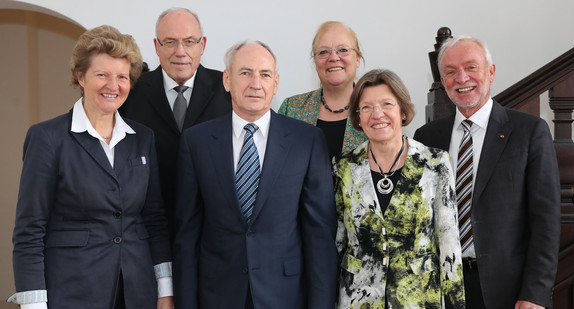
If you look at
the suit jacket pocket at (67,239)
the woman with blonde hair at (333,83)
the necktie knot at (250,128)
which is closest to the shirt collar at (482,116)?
the woman with blonde hair at (333,83)

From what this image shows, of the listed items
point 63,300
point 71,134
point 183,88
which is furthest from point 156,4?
point 63,300

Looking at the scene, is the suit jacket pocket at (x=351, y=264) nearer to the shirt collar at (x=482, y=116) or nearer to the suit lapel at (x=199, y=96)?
the shirt collar at (x=482, y=116)

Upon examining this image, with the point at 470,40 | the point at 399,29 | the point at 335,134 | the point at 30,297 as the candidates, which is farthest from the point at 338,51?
the point at 399,29

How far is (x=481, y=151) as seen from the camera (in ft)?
8.67

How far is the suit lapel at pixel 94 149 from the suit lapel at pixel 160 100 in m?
0.66

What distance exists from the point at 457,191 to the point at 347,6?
9.27ft

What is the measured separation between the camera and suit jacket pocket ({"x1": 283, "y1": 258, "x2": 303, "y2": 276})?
2.41m

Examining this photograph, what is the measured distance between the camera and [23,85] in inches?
284

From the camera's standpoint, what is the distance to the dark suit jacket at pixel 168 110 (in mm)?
3055

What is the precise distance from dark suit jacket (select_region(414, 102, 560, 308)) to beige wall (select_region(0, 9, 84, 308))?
5705 millimetres

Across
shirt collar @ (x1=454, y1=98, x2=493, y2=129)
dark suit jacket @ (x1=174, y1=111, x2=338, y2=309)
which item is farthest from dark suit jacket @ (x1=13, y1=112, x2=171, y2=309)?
shirt collar @ (x1=454, y1=98, x2=493, y2=129)

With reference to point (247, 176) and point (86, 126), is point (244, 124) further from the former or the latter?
point (86, 126)

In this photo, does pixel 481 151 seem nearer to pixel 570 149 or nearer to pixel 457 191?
pixel 457 191

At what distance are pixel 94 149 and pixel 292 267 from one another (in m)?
0.93
